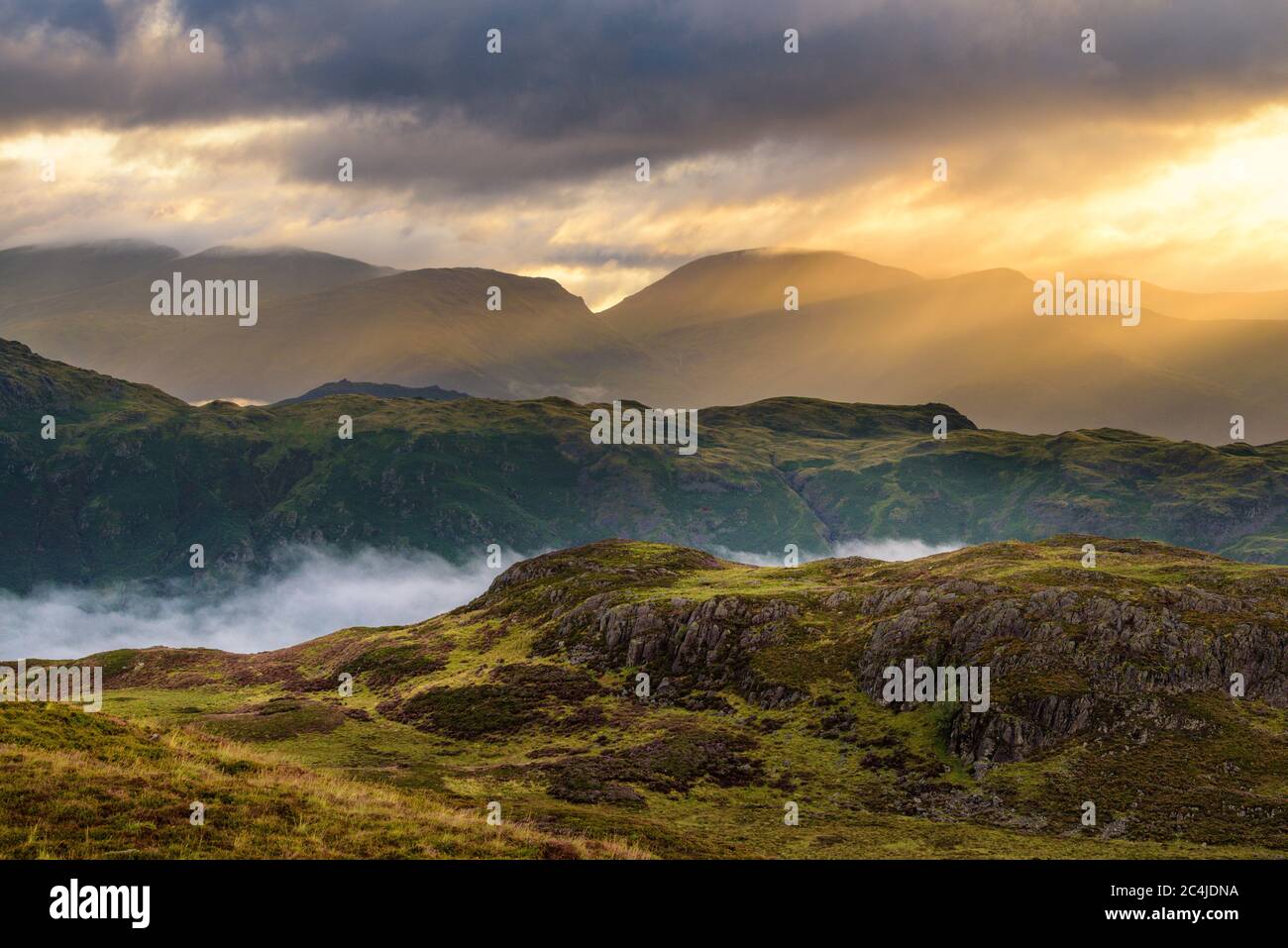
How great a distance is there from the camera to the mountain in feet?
121

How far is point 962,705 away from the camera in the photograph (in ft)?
340

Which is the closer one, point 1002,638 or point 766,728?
point 766,728

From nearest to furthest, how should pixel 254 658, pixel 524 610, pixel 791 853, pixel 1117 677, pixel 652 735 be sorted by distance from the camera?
pixel 791 853
pixel 1117 677
pixel 652 735
pixel 524 610
pixel 254 658

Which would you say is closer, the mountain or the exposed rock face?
the mountain

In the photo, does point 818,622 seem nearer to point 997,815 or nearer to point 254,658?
point 997,815

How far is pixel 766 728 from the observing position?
110688 millimetres

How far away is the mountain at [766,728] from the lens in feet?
121

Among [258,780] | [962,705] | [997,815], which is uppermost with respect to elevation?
[258,780]

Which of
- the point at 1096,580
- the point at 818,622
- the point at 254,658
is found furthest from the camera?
the point at 254,658

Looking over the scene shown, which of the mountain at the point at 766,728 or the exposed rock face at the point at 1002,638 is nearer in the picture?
the mountain at the point at 766,728

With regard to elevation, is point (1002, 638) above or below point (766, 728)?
above
